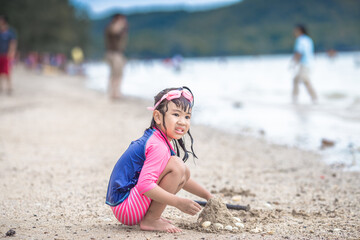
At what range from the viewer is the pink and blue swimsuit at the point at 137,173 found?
8.35ft

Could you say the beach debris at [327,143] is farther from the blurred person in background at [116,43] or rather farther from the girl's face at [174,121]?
the blurred person in background at [116,43]

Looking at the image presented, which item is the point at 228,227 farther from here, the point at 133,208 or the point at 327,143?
the point at 327,143

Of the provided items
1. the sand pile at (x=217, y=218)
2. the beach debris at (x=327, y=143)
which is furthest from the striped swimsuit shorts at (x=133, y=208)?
the beach debris at (x=327, y=143)

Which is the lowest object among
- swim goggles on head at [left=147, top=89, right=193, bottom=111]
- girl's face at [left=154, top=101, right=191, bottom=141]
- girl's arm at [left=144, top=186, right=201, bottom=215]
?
girl's arm at [left=144, top=186, right=201, bottom=215]

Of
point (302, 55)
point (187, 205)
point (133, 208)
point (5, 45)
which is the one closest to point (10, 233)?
point (133, 208)

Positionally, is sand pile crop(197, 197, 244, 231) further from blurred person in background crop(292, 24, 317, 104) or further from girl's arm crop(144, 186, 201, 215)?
blurred person in background crop(292, 24, 317, 104)

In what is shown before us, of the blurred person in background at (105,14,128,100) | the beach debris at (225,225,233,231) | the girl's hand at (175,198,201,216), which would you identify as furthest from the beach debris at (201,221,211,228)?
the blurred person in background at (105,14,128,100)

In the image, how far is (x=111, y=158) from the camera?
5453 mm

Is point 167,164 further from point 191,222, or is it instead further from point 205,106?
point 205,106

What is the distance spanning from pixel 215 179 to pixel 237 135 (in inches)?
108

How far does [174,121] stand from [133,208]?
0.65 metres

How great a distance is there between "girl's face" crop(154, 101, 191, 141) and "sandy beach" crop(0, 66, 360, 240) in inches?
27.5

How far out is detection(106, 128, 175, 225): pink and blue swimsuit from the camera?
2.54m

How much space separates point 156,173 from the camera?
2.55m
